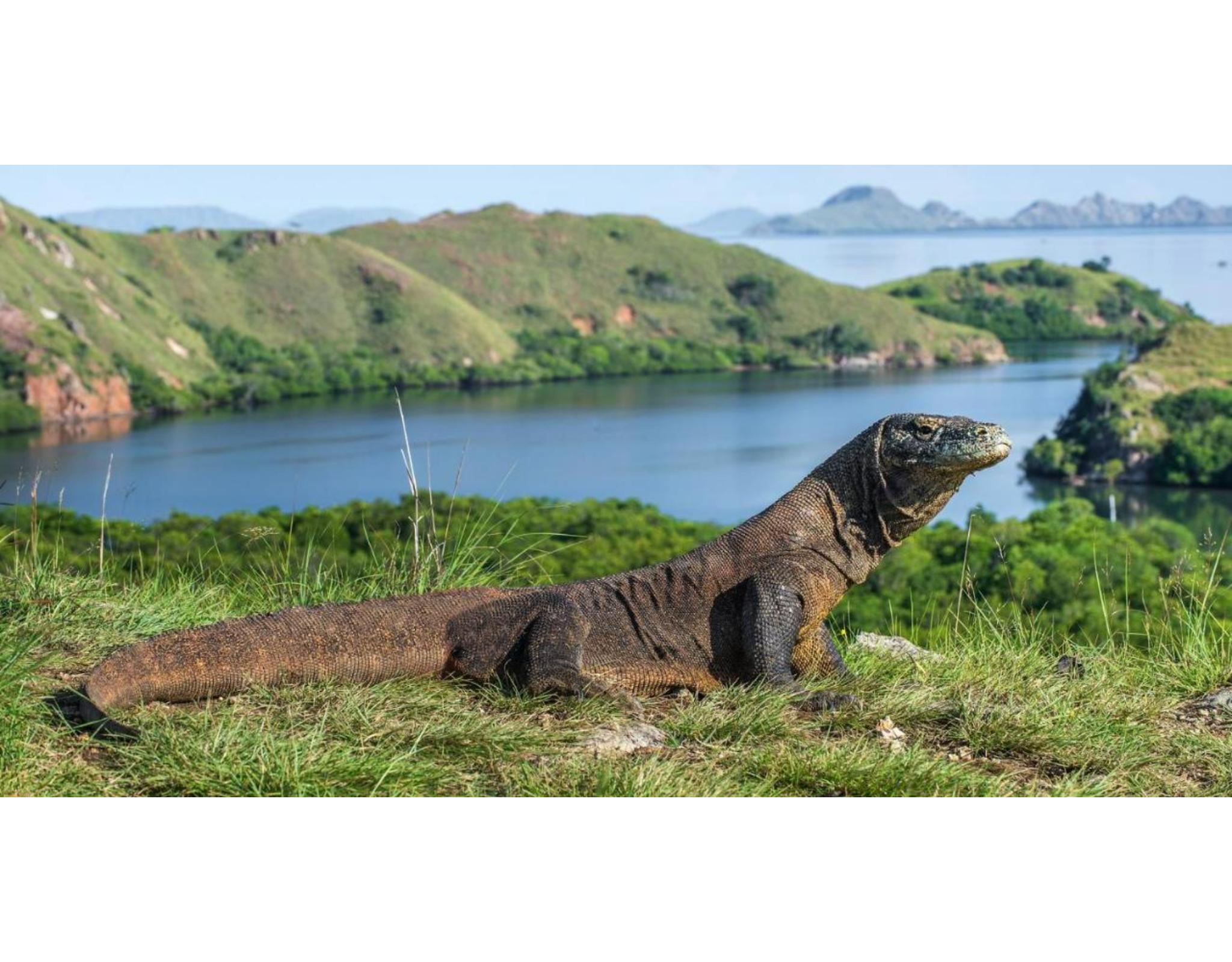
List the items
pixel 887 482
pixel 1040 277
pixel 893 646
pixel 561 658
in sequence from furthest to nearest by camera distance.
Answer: pixel 1040 277 < pixel 893 646 < pixel 887 482 < pixel 561 658

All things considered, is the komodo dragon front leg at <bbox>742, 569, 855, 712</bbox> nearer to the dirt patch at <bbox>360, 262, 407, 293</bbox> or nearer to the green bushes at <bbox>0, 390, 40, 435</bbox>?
the green bushes at <bbox>0, 390, 40, 435</bbox>

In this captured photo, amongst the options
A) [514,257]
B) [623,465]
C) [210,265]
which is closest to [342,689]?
[623,465]

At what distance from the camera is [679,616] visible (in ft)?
19.6

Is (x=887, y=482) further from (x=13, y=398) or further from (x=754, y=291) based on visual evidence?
(x=754, y=291)

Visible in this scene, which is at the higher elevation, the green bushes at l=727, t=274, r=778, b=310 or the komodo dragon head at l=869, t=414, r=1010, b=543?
the green bushes at l=727, t=274, r=778, b=310

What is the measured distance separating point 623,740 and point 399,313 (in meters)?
128

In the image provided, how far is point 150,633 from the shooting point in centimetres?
643

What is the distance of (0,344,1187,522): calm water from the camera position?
64.6 metres

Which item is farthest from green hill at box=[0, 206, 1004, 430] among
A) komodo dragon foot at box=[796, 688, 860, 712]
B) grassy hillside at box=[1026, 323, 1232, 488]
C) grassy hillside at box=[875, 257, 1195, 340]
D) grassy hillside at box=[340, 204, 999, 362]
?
komodo dragon foot at box=[796, 688, 860, 712]

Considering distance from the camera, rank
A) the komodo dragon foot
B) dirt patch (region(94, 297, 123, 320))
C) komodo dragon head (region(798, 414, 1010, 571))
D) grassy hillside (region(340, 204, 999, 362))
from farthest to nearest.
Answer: grassy hillside (region(340, 204, 999, 362))
dirt patch (region(94, 297, 123, 320))
komodo dragon head (region(798, 414, 1010, 571))
the komodo dragon foot

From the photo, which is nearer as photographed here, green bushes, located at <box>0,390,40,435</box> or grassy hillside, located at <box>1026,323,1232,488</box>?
grassy hillside, located at <box>1026,323,1232,488</box>

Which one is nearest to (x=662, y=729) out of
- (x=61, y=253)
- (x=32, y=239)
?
(x=32, y=239)

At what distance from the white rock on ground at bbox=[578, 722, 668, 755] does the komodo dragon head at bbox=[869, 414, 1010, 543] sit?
58.4 inches
